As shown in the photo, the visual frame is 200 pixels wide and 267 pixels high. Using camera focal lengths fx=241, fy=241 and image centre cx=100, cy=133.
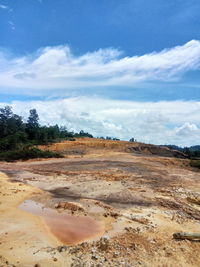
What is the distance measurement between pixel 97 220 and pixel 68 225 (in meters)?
1.21

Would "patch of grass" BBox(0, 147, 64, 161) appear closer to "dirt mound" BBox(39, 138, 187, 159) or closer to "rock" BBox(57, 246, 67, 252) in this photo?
"dirt mound" BBox(39, 138, 187, 159)

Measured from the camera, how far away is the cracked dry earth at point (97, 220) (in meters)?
6.81

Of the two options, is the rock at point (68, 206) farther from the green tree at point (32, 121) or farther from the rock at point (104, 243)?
the green tree at point (32, 121)

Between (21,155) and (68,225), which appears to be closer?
(68,225)

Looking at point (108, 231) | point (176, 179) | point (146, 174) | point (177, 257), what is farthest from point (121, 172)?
point (177, 257)

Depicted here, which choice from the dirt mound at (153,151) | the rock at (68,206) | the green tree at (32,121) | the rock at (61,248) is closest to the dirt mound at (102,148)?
the dirt mound at (153,151)

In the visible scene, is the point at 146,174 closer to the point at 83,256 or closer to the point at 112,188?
the point at 112,188

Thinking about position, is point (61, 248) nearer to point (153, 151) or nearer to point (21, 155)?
point (21, 155)

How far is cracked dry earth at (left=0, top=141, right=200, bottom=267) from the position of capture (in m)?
6.81

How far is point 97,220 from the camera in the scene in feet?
32.0

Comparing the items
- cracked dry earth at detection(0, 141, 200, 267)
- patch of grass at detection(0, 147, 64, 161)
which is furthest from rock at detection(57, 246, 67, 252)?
patch of grass at detection(0, 147, 64, 161)

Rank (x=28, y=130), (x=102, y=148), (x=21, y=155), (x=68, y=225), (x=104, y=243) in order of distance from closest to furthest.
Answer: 1. (x=104, y=243)
2. (x=68, y=225)
3. (x=21, y=155)
4. (x=102, y=148)
5. (x=28, y=130)

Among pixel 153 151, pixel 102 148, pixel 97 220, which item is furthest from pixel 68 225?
pixel 153 151

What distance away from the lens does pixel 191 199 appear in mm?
12844
